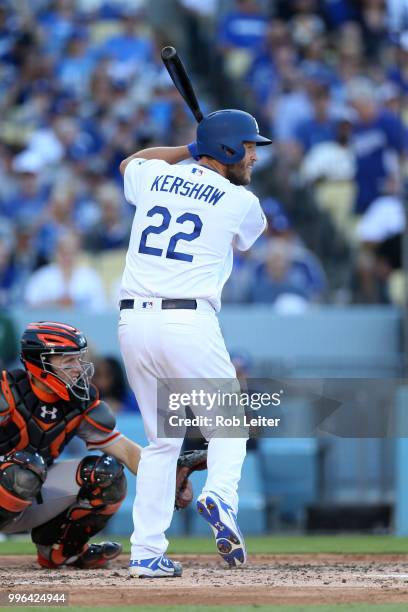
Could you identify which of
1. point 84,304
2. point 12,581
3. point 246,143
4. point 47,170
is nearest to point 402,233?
point 84,304

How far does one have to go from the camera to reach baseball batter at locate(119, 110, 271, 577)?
564 cm

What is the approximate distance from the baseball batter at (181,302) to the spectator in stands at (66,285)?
5429 mm

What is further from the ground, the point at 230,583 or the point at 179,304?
the point at 179,304

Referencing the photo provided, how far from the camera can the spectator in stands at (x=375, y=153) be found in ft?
41.3

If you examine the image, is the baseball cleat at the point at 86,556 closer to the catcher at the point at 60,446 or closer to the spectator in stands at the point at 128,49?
the catcher at the point at 60,446

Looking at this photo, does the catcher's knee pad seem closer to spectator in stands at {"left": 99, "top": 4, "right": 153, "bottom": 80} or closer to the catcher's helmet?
the catcher's helmet

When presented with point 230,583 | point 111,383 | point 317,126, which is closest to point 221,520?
point 230,583

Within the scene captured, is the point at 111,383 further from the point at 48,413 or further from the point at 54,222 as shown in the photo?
the point at 48,413

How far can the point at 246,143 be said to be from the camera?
5.95 metres

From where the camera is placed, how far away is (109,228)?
1214 cm

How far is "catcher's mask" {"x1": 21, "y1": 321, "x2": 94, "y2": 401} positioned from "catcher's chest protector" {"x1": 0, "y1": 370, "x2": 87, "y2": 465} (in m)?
0.07

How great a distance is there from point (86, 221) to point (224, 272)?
675cm

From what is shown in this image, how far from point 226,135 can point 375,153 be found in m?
6.97

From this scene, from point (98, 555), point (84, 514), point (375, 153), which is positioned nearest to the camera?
point (84, 514)
